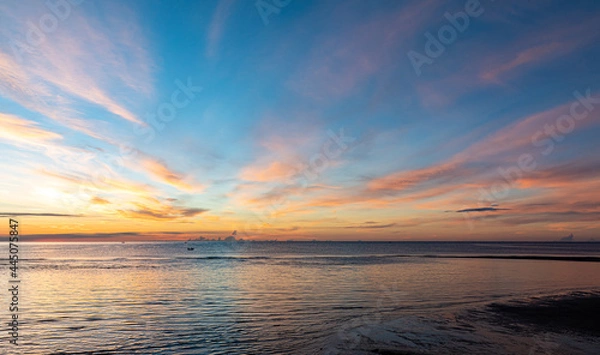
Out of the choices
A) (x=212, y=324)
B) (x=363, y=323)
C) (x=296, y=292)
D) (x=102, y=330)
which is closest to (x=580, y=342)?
(x=363, y=323)

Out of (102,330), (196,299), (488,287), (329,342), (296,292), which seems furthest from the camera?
(488,287)

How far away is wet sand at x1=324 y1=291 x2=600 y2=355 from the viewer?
21.0 m

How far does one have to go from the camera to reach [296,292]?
44.8 m

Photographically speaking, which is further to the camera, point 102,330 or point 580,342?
point 102,330

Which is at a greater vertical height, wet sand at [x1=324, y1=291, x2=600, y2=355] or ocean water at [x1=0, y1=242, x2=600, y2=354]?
wet sand at [x1=324, y1=291, x2=600, y2=355]

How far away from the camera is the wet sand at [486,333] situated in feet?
68.9

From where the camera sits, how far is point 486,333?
2462 centimetres

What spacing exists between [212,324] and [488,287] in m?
39.3

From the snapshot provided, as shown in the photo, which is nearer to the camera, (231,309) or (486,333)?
(486,333)

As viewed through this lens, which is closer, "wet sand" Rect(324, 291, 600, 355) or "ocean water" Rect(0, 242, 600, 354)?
"wet sand" Rect(324, 291, 600, 355)

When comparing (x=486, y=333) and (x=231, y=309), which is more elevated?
(x=486, y=333)

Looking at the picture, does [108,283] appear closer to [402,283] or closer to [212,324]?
[212,324]

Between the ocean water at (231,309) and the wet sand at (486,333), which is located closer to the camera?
the wet sand at (486,333)

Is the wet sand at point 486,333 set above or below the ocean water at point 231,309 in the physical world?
above
